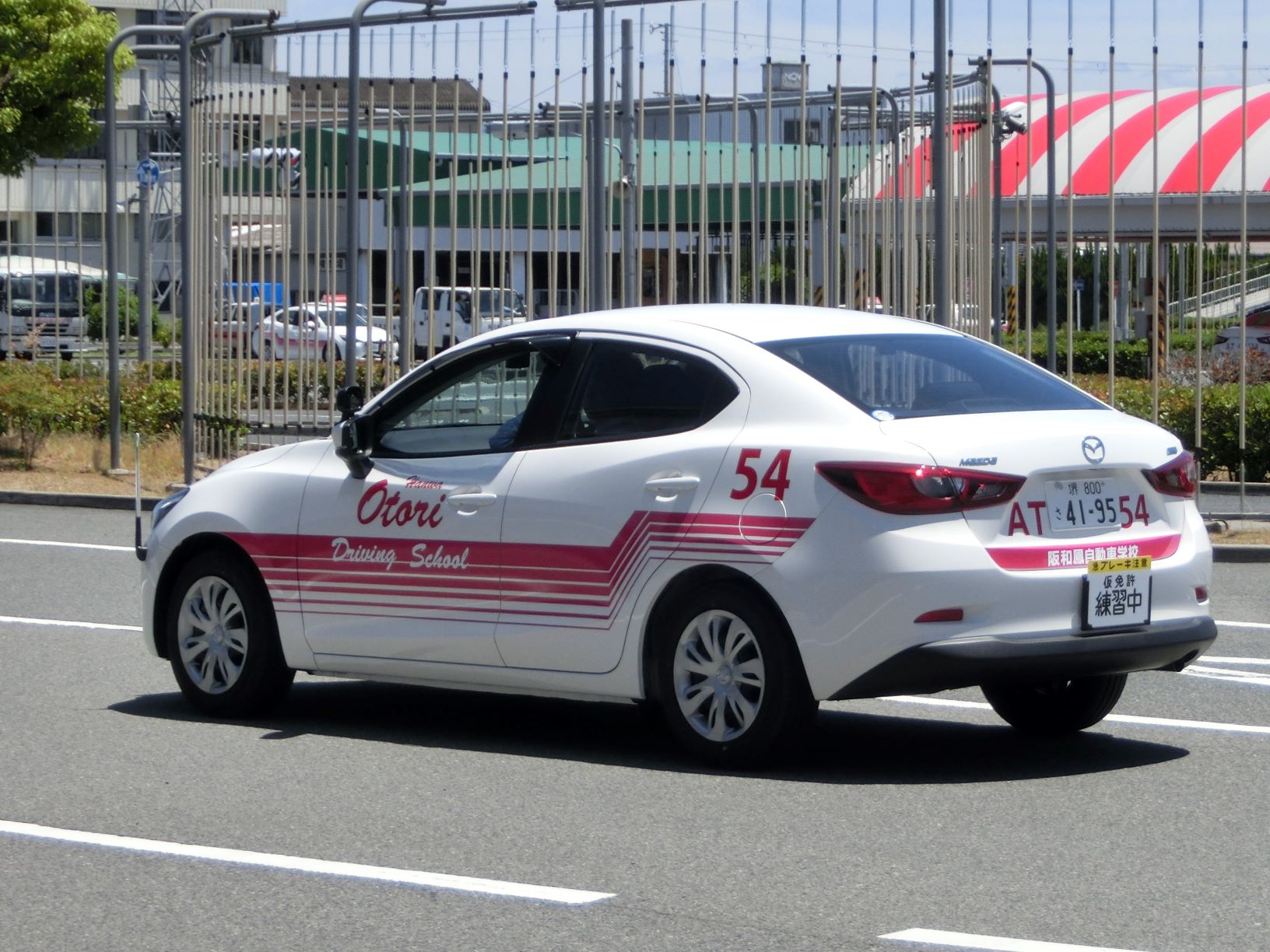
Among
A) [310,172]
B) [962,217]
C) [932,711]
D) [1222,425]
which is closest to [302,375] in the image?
[310,172]

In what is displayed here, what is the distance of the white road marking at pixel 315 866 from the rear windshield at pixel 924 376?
7.42 feet

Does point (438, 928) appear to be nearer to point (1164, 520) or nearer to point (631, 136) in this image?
point (1164, 520)

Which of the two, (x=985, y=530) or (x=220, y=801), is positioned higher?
→ (x=985, y=530)

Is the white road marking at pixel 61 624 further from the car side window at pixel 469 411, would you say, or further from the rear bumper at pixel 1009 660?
the rear bumper at pixel 1009 660

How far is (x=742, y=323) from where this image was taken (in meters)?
8.02

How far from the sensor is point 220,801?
7152 millimetres

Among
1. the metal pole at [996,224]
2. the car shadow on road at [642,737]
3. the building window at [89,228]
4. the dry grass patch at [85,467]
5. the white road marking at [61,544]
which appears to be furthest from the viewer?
the building window at [89,228]

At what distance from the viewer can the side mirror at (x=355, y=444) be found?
8.45 m

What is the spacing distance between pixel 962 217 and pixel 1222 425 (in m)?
4.10

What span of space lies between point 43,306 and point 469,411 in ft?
127

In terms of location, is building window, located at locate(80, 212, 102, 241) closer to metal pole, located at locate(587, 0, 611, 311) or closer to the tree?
the tree

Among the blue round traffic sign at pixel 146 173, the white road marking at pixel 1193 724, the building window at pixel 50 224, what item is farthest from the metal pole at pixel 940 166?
the building window at pixel 50 224

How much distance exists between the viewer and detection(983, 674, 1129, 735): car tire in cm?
822

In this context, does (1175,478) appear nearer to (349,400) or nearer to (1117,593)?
(1117,593)
